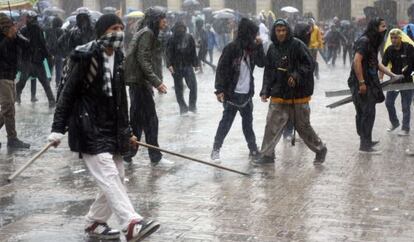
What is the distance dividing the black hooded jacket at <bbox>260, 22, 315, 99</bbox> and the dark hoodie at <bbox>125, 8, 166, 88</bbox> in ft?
4.38

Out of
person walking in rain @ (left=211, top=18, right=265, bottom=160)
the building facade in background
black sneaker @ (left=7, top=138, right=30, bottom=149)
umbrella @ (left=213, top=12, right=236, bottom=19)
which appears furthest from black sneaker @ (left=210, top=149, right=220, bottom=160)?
the building facade in background

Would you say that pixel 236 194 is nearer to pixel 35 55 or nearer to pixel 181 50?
pixel 181 50

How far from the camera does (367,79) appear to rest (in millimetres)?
9984

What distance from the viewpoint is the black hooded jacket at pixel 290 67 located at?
912cm

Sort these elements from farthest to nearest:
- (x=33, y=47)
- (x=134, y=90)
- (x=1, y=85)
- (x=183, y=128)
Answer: (x=33, y=47) → (x=183, y=128) → (x=1, y=85) → (x=134, y=90)

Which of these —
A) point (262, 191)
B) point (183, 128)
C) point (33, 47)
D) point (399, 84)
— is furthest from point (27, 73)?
point (262, 191)

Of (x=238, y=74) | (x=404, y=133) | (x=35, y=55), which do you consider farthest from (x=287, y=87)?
(x=35, y=55)

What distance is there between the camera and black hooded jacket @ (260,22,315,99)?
359 inches

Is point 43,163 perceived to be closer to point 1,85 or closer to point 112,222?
point 1,85

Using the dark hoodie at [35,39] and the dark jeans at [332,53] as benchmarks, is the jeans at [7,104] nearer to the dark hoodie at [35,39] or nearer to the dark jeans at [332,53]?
the dark hoodie at [35,39]

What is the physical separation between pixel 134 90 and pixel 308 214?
3108 mm

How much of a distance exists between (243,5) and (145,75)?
44.8 meters

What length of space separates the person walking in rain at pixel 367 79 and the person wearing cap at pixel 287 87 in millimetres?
936

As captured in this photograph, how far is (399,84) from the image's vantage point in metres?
11.0
